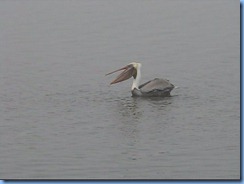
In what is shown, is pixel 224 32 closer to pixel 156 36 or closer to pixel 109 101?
pixel 156 36

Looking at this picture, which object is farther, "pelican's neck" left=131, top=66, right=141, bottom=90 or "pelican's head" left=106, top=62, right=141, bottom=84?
"pelican's head" left=106, top=62, right=141, bottom=84

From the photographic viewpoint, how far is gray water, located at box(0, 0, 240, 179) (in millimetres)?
10117

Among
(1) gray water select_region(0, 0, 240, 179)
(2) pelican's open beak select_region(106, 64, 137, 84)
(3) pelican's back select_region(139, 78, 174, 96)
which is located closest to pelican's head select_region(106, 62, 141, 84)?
(2) pelican's open beak select_region(106, 64, 137, 84)

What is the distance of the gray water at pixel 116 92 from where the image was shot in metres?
10.1

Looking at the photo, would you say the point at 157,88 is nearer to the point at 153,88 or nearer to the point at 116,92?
the point at 153,88

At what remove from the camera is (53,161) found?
10125 mm

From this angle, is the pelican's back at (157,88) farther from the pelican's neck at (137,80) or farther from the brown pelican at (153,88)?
the pelican's neck at (137,80)

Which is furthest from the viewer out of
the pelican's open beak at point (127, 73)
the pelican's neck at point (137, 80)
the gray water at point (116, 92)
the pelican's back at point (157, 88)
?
the pelican's open beak at point (127, 73)

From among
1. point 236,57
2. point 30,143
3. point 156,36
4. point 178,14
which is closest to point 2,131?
point 30,143

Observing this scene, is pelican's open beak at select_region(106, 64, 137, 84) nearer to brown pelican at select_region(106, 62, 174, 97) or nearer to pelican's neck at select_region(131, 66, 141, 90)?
pelican's neck at select_region(131, 66, 141, 90)

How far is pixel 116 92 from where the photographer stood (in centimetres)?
1452

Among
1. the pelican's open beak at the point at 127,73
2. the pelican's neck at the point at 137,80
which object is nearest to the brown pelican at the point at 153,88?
the pelican's neck at the point at 137,80

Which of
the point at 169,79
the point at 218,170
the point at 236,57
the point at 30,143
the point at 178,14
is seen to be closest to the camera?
the point at 218,170

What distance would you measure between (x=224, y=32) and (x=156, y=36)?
4.71 feet
